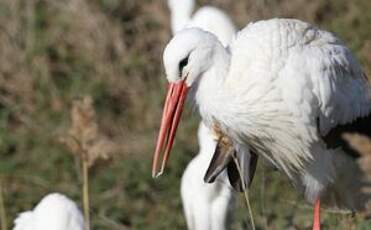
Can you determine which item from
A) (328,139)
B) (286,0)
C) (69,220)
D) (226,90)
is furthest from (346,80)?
(286,0)

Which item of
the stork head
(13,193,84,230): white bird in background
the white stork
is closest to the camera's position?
the stork head

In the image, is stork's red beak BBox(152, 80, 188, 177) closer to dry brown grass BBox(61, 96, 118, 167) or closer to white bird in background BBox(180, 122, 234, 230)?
dry brown grass BBox(61, 96, 118, 167)

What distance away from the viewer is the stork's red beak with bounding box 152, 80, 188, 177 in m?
5.57

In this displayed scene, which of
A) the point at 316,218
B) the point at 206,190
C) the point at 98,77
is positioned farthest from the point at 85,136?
the point at 98,77

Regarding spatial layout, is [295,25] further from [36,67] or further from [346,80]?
[36,67]

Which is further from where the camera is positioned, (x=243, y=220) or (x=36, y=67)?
(x=36, y=67)

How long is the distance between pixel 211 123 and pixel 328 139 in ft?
2.10

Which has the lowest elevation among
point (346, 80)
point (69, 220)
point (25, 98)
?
point (25, 98)

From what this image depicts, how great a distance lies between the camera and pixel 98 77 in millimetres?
10812

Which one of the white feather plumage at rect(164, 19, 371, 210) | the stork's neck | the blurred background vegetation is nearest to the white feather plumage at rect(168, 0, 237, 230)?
the white feather plumage at rect(164, 19, 371, 210)

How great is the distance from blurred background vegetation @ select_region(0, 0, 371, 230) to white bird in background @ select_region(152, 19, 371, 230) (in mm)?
3214

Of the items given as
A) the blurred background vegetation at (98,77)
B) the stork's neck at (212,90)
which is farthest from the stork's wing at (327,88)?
the blurred background vegetation at (98,77)

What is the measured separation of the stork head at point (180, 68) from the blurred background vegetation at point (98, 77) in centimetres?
371

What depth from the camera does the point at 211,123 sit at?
5727 millimetres
